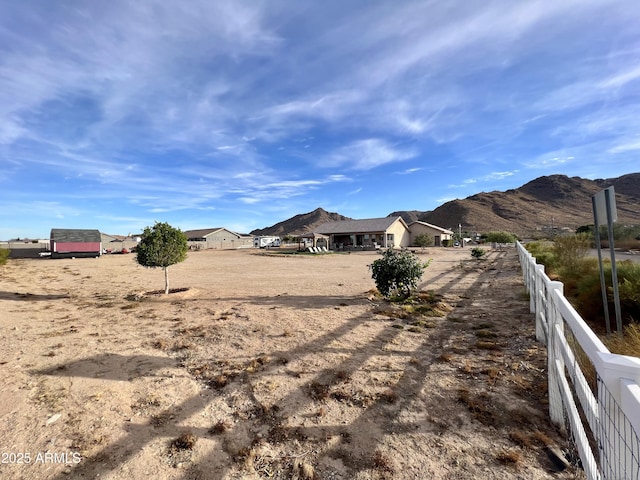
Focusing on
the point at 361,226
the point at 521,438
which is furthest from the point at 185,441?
the point at 361,226

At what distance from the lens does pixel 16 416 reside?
3299 millimetres

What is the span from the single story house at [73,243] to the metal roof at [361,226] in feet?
91.5

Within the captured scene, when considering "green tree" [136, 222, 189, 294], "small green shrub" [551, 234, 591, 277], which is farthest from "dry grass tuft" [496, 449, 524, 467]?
"green tree" [136, 222, 189, 294]

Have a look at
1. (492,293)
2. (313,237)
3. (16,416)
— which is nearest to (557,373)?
(16,416)

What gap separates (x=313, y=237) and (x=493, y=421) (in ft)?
126

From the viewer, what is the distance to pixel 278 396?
371cm

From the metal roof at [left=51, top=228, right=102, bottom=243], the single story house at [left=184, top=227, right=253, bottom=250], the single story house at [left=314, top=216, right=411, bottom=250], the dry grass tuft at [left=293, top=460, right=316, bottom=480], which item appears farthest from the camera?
the single story house at [left=184, top=227, right=253, bottom=250]

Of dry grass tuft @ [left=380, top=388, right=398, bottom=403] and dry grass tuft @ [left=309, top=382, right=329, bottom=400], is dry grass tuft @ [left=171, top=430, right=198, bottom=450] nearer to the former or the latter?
dry grass tuft @ [left=309, top=382, right=329, bottom=400]

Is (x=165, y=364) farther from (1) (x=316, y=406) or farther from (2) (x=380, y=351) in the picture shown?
(2) (x=380, y=351)

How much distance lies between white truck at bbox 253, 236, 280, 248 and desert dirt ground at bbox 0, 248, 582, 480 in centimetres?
5850

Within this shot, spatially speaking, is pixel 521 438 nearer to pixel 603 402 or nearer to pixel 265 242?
pixel 603 402

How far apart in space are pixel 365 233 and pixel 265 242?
30158 mm

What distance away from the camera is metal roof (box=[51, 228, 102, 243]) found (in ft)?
107

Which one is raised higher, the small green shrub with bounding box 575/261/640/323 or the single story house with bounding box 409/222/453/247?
the single story house with bounding box 409/222/453/247
